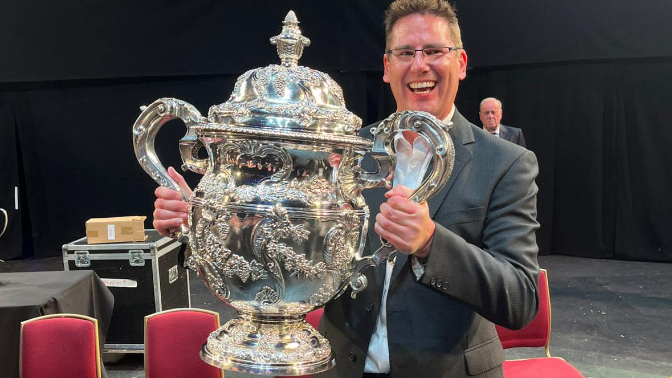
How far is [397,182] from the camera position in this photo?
151cm

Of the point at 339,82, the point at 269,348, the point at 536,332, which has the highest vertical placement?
the point at 339,82

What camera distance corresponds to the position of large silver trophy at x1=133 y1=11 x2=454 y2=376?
1.09 m

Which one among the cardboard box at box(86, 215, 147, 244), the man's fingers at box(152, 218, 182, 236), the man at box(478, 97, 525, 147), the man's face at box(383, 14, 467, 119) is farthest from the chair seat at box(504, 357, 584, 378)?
the man at box(478, 97, 525, 147)

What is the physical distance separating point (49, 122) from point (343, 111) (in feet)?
24.0

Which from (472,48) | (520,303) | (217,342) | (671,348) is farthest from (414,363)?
(472,48)

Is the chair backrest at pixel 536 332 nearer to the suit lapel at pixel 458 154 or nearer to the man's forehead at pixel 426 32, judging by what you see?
the suit lapel at pixel 458 154

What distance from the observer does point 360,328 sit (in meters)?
1.45

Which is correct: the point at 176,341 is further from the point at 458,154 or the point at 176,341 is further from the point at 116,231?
the point at 116,231

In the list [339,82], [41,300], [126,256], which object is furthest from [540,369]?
[339,82]

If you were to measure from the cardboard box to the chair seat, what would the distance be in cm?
257

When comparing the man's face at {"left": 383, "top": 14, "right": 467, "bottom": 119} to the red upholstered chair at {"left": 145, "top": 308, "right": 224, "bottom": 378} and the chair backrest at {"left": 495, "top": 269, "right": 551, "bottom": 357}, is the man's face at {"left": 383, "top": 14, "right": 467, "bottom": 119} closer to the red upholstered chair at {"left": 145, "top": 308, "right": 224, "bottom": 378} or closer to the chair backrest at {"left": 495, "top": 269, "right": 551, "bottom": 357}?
the red upholstered chair at {"left": 145, "top": 308, "right": 224, "bottom": 378}

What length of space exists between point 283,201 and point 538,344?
2.38 m

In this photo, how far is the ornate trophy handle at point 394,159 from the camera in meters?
1.10

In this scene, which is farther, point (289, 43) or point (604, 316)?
point (604, 316)
